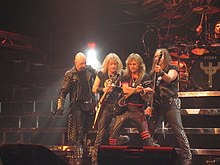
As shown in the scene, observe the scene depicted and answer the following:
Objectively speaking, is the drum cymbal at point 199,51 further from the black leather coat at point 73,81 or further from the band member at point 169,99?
the black leather coat at point 73,81

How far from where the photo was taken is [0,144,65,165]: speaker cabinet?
12.6 feet

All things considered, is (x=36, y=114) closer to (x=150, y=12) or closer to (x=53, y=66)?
(x=53, y=66)

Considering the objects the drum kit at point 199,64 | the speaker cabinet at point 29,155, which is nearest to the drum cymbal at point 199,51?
the drum kit at point 199,64

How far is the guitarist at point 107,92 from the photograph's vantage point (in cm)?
667

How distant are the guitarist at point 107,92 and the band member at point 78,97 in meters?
0.61

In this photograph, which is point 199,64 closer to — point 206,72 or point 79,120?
point 206,72

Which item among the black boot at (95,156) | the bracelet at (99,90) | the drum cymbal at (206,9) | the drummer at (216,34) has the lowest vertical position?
the black boot at (95,156)

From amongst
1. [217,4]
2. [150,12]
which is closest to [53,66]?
[150,12]

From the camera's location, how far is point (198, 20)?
10.4 metres

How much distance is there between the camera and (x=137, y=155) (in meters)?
3.60

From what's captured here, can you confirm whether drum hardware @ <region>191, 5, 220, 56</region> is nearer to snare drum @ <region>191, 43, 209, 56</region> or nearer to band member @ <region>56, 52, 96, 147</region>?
snare drum @ <region>191, 43, 209, 56</region>

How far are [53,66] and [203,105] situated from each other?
5.43 metres

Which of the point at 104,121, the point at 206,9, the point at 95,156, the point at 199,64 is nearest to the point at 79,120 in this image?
the point at 104,121

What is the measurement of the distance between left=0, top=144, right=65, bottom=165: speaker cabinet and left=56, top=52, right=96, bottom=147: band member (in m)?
3.34
